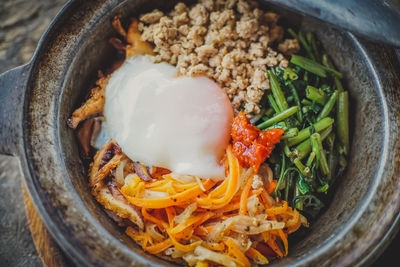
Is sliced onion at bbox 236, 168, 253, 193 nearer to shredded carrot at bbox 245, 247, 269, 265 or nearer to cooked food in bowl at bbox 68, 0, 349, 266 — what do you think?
cooked food in bowl at bbox 68, 0, 349, 266

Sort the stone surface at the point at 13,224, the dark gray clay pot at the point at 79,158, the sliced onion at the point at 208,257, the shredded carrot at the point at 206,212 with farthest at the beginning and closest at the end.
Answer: the stone surface at the point at 13,224 < the shredded carrot at the point at 206,212 < the sliced onion at the point at 208,257 < the dark gray clay pot at the point at 79,158

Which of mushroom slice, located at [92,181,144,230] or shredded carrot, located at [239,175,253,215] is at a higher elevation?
mushroom slice, located at [92,181,144,230]

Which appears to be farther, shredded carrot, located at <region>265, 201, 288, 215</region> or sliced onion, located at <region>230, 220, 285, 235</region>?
shredded carrot, located at <region>265, 201, 288, 215</region>

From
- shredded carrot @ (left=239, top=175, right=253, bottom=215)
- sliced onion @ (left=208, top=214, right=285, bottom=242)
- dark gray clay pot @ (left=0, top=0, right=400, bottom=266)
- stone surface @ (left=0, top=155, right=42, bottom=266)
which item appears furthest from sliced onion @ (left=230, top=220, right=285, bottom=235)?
stone surface @ (left=0, top=155, right=42, bottom=266)

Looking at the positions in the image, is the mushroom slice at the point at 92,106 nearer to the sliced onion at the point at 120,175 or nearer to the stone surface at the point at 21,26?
the sliced onion at the point at 120,175

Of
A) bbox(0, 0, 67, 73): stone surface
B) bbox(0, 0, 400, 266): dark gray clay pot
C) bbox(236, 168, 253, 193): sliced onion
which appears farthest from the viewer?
bbox(0, 0, 67, 73): stone surface

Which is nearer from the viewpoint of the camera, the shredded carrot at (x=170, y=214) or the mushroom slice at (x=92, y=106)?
the shredded carrot at (x=170, y=214)

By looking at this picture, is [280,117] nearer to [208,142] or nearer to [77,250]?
[208,142]

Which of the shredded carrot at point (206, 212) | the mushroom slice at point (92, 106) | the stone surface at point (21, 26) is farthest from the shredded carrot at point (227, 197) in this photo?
the stone surface at point (21, 26)
